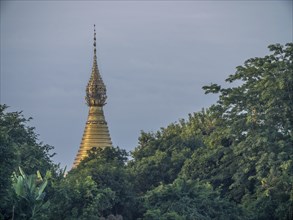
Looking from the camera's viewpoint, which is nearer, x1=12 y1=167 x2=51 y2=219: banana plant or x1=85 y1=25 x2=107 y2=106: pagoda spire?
x1=12 y1=167 x2=51 y2=219: banana plant

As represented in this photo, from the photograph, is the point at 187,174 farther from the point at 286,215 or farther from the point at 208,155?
the point at 286,215

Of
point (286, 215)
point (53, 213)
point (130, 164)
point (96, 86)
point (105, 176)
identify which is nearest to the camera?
point (53, 213)

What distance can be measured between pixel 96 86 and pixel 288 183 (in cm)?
2964

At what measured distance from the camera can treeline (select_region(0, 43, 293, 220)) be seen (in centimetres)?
5709

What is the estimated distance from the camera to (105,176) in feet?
203

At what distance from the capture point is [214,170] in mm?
64000

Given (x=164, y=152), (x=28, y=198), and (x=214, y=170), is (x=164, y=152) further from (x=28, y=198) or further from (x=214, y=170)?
(x=28, y=198)

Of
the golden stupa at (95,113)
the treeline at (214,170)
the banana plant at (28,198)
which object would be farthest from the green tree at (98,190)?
the golden stupa at (95,113)

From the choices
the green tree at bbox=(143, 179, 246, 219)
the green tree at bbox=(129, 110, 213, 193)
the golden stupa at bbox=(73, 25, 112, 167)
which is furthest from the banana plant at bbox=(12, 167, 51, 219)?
the golden stupa at bbox=(73, 25, 112, 167)

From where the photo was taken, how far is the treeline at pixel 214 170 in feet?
187

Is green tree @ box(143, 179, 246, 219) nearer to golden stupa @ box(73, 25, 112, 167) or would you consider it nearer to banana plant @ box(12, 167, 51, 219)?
banana plant @ box(12, 167, 51, 219)

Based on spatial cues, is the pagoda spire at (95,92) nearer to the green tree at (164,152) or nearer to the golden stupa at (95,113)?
the golden stupa at (95,113)

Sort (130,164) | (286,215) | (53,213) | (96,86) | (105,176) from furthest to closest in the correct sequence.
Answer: (96,86) < (130,164) < (105,176) < (286,215) < (53,213)

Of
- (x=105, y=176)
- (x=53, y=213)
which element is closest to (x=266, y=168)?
(x=105, y=176)
